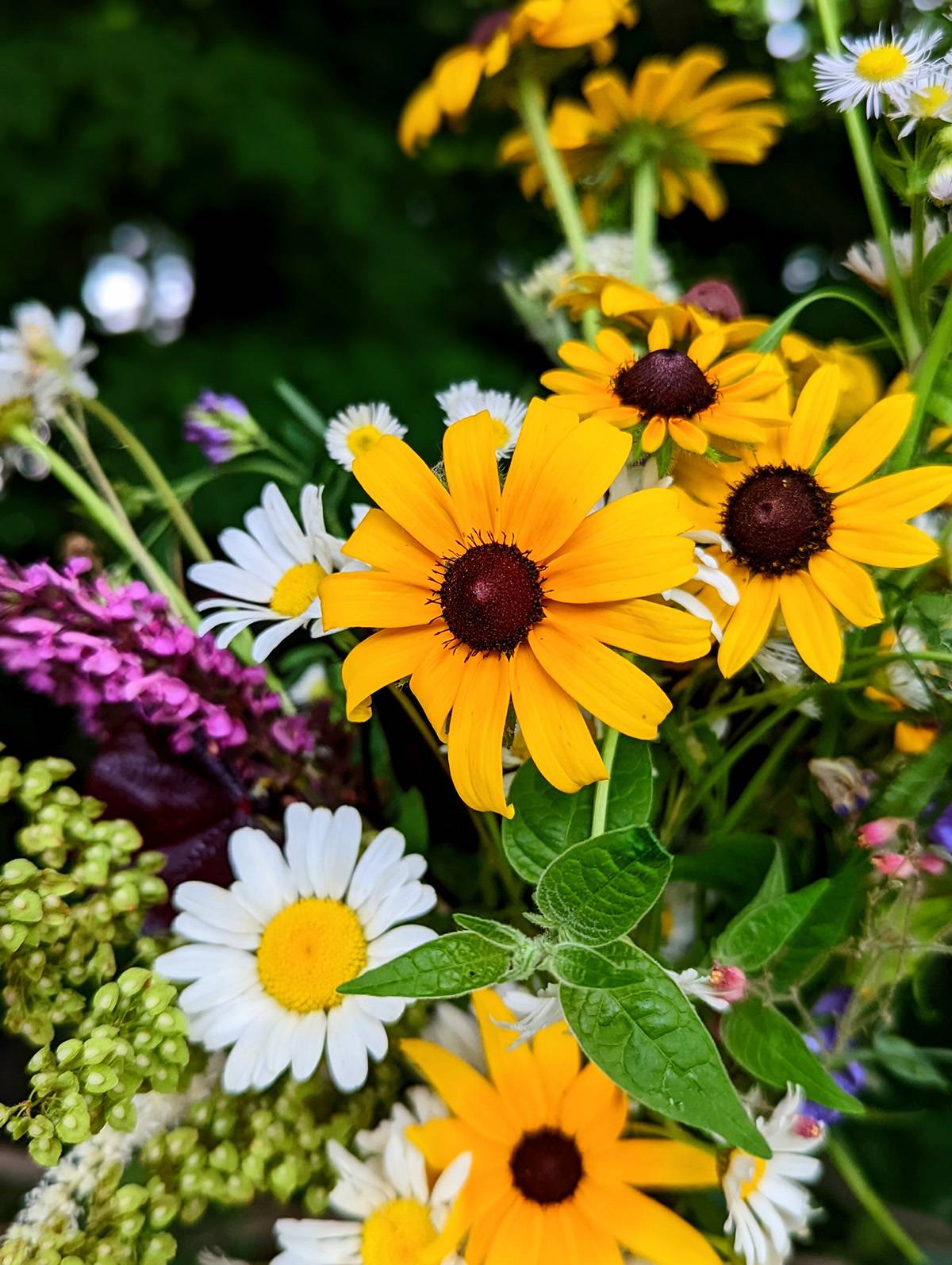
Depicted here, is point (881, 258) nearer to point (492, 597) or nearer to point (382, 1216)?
point (492, 597)

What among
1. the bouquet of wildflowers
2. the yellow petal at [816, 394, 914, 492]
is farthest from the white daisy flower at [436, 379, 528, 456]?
the yellow petal at [816, 394, 914, 492]

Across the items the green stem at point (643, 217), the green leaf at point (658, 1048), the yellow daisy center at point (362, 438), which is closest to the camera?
the green leaf at point (658, 1048)

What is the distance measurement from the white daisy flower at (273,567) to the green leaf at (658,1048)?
0.16m

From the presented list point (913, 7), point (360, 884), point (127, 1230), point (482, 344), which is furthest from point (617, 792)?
point (482, 344)

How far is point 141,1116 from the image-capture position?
15.7 inches

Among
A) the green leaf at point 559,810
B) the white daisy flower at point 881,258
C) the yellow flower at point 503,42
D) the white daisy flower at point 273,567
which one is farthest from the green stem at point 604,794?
the yellow flower at point 503,42

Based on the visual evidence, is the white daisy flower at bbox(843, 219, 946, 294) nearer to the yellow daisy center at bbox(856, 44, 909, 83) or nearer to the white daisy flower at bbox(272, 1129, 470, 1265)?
the yellow daisy center at bbox(856, 44, 909, 83)

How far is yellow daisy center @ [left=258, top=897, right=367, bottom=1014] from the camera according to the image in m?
0.36

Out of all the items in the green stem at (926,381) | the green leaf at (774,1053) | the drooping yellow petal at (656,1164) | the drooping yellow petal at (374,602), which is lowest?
the drooping yellow petal at (656,1164)

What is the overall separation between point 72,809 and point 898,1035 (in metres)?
0.39

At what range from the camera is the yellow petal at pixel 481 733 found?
301 millimetres

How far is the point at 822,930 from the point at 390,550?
0.20 meters

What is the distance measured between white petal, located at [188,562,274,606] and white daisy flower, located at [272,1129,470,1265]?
0.66 feet

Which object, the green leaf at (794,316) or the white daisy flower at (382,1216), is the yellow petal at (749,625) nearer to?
the green leaf at (794,316)
